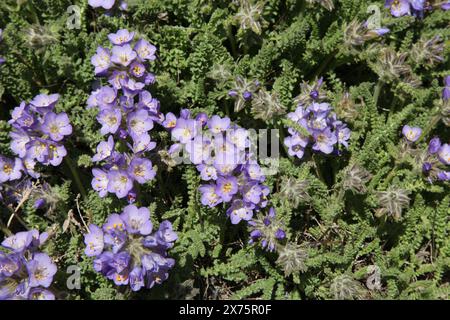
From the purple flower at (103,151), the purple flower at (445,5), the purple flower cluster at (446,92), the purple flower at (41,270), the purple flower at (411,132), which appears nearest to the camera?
the purple flower at (41,270)

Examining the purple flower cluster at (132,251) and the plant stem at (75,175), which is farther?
the plant stem at (75,175)

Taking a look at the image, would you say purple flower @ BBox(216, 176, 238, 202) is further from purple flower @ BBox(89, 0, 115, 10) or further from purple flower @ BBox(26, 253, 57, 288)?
purple flower @ BBox(89, 0, 115, 10)

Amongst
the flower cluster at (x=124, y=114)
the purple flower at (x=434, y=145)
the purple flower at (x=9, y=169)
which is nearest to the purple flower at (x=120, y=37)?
the flower cluster at (x=124, y=114)

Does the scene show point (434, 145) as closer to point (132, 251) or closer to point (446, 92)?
point (446, 92)

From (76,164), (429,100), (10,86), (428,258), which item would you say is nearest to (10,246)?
(76,164)

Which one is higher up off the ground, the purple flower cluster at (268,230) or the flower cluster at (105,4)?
the flower cluster at (105,4)

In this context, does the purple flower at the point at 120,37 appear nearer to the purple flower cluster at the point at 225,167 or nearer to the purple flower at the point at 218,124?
the purple flower cluster at the point at 225,167

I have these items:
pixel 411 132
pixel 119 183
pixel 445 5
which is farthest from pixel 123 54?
pixel 445 5
